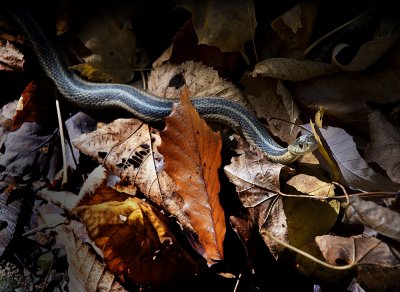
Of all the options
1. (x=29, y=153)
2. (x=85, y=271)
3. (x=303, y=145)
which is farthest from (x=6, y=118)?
(x=303, y=145)

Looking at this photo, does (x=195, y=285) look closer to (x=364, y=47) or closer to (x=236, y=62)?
(x=236, y=62)

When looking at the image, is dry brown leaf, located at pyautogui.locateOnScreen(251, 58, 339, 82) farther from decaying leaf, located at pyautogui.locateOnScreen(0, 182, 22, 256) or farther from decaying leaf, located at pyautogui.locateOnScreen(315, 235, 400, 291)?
decaying leaf, located at pyautogui.locateOnScreen(0, 182, 22, 256)

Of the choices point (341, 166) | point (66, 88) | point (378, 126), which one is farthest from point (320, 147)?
point (66, 88)

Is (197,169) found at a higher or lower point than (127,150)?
higher

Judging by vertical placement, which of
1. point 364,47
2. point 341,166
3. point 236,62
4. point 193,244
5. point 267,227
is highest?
point 364,47

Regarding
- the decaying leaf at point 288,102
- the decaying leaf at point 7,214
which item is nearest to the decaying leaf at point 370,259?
the decaying leaf at point 288,102

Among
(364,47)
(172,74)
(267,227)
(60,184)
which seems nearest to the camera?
(267,227)

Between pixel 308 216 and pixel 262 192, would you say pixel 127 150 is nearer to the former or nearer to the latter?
pixel 262 192
